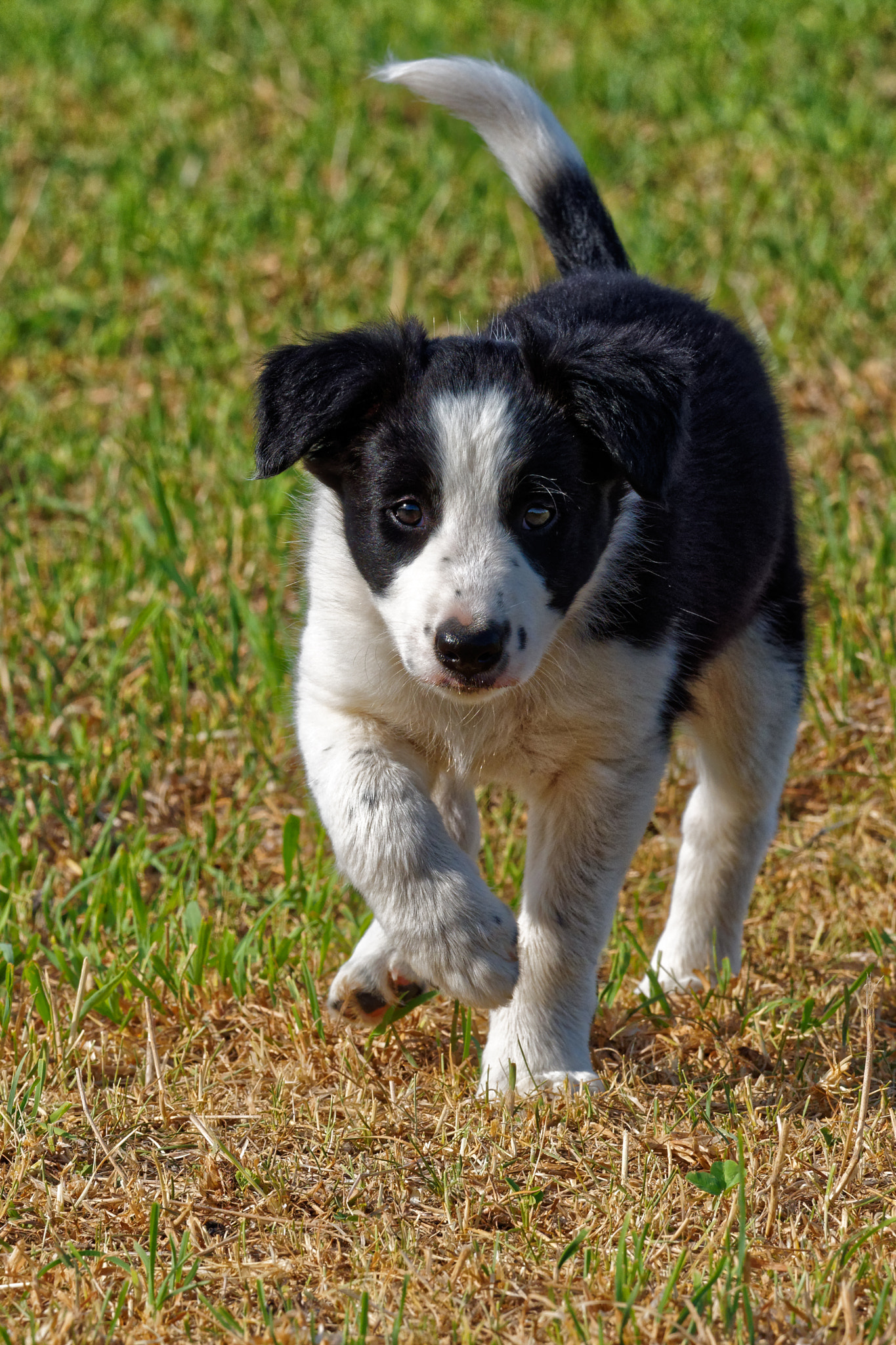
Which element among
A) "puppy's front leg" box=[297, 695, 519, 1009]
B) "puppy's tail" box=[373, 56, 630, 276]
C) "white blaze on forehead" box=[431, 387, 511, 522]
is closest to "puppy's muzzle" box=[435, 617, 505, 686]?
"white blaze on forehead" box=[431, 387, 511, 522]

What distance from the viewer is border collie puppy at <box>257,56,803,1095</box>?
2.84m

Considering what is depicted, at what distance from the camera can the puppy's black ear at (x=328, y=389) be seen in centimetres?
290

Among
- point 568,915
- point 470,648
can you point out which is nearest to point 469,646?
point 470,648

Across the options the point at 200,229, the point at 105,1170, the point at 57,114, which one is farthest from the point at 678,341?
the point at 57,114

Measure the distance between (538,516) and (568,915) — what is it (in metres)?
0.80

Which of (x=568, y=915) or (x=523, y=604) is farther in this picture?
(x=568, y=915)

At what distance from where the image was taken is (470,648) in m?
2.68

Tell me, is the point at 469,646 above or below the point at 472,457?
below

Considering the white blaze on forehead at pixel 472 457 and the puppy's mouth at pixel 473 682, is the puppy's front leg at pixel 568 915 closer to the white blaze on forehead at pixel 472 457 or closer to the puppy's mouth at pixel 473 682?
the puppy's mouth at pixel 473 682

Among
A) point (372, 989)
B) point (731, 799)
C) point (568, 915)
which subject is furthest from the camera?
point (731, 799)

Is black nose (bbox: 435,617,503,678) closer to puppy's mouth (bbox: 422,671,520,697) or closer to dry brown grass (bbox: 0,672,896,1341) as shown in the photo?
puppy's mouth (bbox: 422,671,520,697)

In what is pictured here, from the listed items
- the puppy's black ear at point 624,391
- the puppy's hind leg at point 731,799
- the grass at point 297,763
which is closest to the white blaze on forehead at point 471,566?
the puppy's black ear at point 624,391

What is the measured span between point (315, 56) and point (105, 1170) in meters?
7.40

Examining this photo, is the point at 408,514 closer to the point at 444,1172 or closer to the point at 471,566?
the point at 471,566
